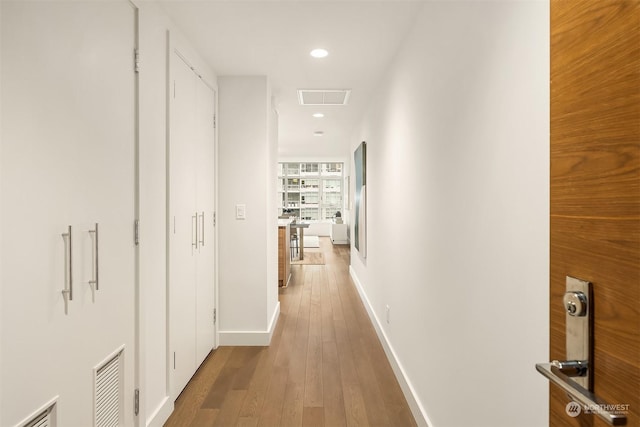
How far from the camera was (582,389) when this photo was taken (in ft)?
2.04

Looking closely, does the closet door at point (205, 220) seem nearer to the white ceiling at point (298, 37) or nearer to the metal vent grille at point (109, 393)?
the white ceiling at point (298, 37)

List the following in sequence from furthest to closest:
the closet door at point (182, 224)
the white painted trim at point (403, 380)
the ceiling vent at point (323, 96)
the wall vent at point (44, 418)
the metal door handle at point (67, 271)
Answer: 1. the ceiling vent at point (323, 96)
2. the closet door at point (182, 224)
3. the white painted trim at point (403, 380)
4. the metal door handle at point (67, 271)
5. the wall vent at point (44, 418)

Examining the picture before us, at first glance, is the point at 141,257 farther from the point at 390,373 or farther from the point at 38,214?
the point at 390,373

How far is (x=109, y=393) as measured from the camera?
1.62 m

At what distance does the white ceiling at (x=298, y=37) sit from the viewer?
218 cm

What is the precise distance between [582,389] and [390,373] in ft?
7.64

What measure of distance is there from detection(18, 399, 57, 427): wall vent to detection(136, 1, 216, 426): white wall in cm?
62

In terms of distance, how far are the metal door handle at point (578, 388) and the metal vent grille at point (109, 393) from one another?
5.42 ft

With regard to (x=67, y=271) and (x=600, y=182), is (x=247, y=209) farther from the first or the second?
(x=600, y=182)

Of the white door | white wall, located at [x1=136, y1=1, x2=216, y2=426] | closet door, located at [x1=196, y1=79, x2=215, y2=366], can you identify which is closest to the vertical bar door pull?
the white door

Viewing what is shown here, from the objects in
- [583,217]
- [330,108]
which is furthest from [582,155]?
[330,108]

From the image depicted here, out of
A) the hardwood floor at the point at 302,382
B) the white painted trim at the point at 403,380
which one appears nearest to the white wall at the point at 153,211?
the hardwood floor at the point at 302,382

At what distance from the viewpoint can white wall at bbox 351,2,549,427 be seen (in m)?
1.01

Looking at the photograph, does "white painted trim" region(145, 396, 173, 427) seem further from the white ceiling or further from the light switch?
the white ceiling
